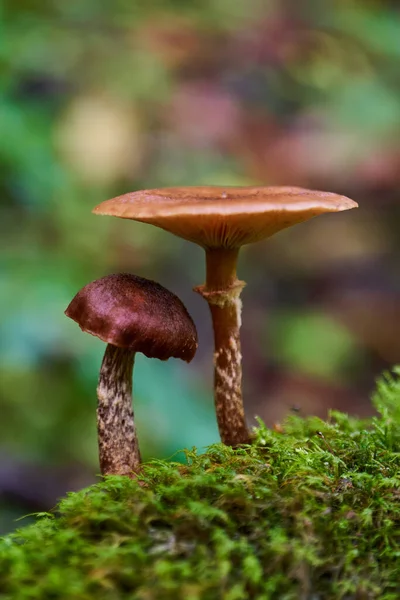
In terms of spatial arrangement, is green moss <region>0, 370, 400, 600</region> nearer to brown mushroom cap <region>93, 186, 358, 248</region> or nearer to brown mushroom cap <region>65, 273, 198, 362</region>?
brown mushroom cap <region>65, 273, 198, 362</region>

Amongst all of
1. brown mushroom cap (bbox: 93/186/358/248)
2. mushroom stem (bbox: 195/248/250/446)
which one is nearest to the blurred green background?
mushroom stem (bbox: 195/248/250/446)

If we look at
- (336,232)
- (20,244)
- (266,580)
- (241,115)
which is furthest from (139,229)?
(266,580)

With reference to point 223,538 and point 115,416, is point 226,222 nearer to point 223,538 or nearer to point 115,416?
point 115,416

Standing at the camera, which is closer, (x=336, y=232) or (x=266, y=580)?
(x=266, y=580)

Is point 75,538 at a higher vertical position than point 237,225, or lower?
lower

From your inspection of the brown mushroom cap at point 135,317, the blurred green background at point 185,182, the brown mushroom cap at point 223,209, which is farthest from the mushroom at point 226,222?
the blurred green background at point 185,182

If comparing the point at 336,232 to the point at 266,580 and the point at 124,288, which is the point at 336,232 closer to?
the point at 124,288
